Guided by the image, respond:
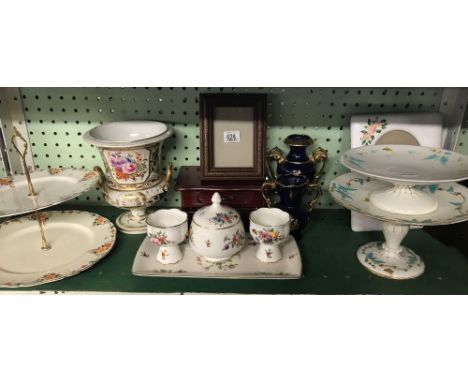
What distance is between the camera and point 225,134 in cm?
105

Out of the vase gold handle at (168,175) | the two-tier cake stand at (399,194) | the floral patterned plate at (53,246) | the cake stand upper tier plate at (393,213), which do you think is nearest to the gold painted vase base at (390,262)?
the two-tier cake stand at (399,194)

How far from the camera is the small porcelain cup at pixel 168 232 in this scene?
0.95 metres

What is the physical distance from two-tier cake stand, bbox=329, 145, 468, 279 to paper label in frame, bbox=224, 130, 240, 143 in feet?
0.90

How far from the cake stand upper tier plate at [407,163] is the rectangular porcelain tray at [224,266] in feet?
0.89

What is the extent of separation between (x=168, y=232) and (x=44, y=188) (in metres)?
0.37

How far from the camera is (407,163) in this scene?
3.10 ft

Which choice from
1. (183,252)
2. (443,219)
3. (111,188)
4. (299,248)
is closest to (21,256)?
(111,188)

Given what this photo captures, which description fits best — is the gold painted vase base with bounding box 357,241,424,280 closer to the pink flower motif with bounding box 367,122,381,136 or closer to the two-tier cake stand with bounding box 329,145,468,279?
the two-tier cake stand with bounding box 329,145,468,279

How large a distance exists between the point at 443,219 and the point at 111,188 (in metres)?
0.81

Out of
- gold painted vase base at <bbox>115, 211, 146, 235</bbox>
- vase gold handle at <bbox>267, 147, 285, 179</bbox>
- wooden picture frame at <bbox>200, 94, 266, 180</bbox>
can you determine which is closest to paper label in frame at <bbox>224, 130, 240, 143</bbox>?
wooden picture frame at <bbox>200, 94, 266, 180</bbox>

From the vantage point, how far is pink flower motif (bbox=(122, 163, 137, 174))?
40.5 inches

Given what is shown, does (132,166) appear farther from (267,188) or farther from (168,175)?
(267,188)

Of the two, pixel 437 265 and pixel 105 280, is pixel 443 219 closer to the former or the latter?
pixel 437 265

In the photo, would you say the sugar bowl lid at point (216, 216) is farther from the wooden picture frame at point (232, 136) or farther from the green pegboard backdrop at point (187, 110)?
the green pegboard backdrop at point (187, 110)
